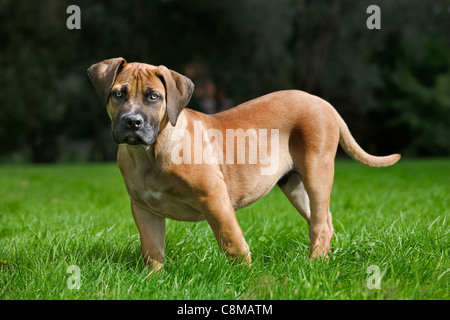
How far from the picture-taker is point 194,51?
74.5 ft

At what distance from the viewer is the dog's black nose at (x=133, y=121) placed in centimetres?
310

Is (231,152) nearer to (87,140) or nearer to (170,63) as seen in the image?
(170,63)

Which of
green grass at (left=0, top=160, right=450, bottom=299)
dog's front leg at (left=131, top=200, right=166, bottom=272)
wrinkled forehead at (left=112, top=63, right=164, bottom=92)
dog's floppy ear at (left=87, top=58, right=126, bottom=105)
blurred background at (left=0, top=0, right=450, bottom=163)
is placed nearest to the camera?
green grass at (left=0, top=160, right=450, bottom=299)

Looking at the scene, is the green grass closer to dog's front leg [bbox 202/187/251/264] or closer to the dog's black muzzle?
dog's front leg [bbox 202/187/251/264]

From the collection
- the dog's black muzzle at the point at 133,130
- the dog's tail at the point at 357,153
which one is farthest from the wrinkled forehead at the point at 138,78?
the dog's tail at the point at 357,153

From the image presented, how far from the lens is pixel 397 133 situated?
2644 centimetres

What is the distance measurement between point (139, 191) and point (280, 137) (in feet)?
4.07

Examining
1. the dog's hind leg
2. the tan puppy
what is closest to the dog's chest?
the tan puppy

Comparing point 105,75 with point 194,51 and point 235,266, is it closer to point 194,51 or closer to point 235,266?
point 235,266

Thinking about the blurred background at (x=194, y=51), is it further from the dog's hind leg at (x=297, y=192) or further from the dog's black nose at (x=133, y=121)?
the dog's black nose at (x=133, y=121)

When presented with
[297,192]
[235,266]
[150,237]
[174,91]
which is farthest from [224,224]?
[297,192]

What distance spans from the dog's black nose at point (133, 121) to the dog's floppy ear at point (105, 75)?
334 mm

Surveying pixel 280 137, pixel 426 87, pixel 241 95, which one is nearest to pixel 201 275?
pixel 280 137

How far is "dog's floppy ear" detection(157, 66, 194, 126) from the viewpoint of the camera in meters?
3.29
